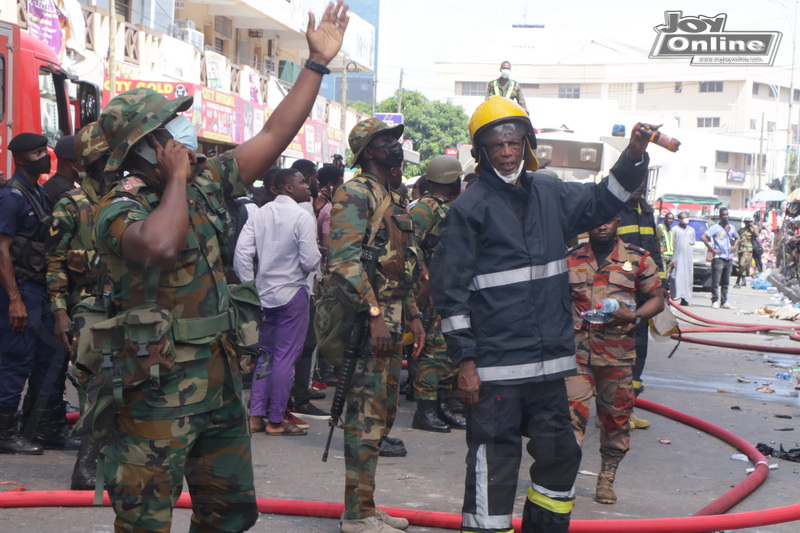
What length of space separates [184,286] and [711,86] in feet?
261

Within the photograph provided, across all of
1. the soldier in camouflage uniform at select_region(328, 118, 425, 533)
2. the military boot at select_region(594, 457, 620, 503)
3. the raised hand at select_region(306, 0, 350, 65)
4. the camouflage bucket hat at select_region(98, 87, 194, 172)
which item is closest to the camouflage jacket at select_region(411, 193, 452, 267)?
the soldier in camouflage uniform at select_region(328, 118, 425, 533)

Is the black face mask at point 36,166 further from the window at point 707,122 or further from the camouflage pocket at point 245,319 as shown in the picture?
the window at point 707,122

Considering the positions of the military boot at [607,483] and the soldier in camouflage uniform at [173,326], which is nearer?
the soldier in camouflage uniform at [173,326]

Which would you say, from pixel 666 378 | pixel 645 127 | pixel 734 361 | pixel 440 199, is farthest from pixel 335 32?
pixel 734 361

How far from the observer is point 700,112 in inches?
3110

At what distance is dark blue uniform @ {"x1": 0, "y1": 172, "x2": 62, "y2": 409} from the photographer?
19.3 ft

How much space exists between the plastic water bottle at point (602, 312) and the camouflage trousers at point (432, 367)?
1943mm

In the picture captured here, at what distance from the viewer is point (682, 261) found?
64.1 ft

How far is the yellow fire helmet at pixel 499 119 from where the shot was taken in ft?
13.3

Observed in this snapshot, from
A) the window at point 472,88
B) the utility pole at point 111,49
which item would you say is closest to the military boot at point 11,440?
the utility pole at point 111,49

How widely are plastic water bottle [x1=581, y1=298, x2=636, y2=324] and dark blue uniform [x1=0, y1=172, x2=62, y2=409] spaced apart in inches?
134

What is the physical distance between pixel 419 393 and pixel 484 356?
11.6ft

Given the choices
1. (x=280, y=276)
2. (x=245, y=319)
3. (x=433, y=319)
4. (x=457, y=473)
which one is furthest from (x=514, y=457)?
(x=433, y=319)

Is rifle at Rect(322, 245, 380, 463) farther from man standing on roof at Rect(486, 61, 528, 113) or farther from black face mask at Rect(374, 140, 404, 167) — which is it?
man standing on roof at Rect(486, 61, 528, 113)
